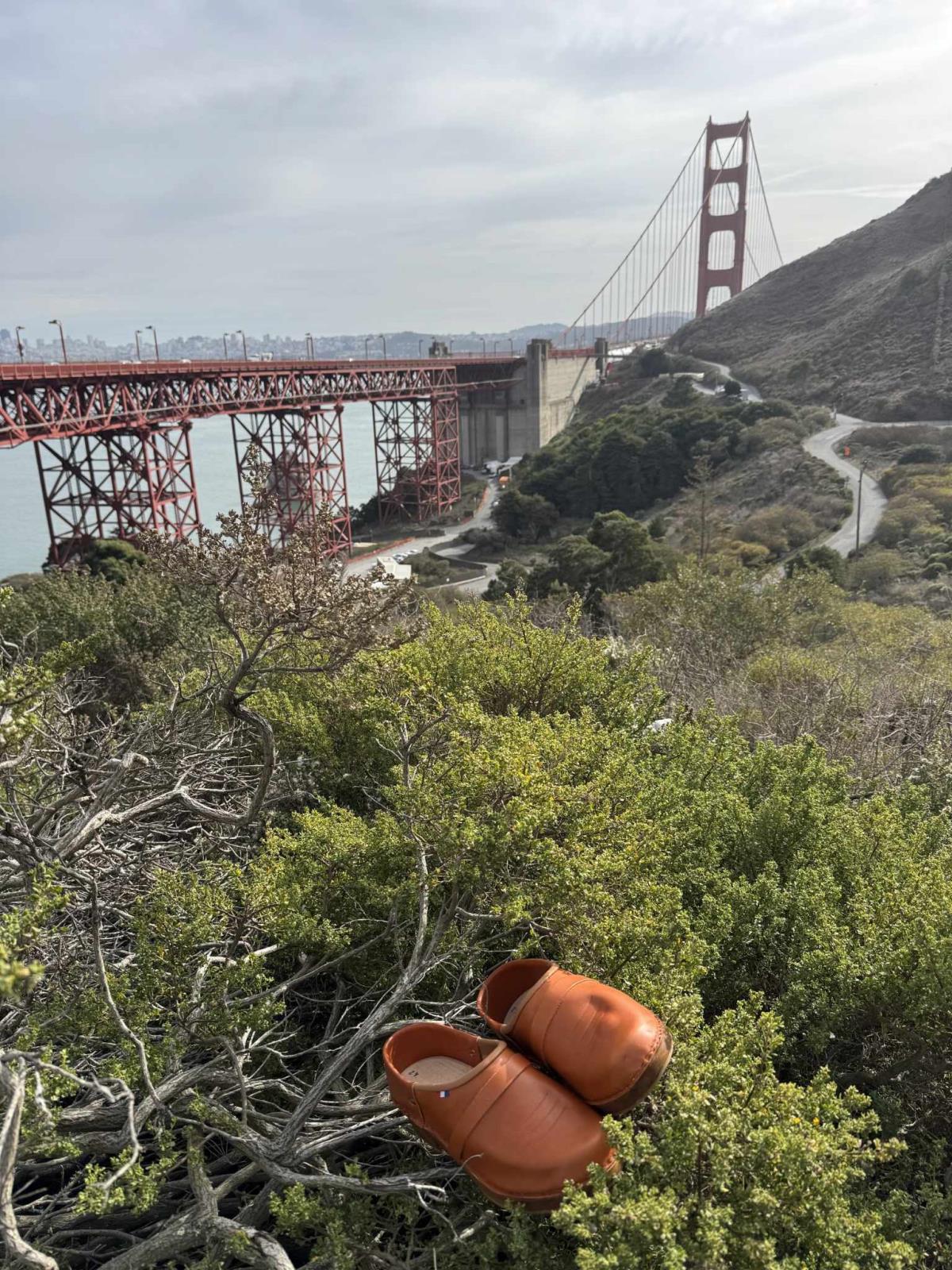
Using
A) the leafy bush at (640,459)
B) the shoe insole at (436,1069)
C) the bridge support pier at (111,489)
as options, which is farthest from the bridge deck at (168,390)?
the shoe insole at (436,1069)

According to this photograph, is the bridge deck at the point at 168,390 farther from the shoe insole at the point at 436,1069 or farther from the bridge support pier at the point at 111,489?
the shoe insole at the point at 436,1069

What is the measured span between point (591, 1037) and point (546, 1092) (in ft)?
1.08

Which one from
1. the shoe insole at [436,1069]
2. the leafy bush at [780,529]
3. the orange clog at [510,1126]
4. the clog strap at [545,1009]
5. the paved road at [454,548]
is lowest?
the paved road at [454,548]

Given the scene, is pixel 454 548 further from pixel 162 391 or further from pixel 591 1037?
pixel 591 1037

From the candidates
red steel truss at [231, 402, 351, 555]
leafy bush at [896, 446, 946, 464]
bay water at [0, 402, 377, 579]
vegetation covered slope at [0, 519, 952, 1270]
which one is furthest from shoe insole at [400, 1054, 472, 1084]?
leafy bush at [896, 446, 946, 464]

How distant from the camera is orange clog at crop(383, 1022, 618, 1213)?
346 centimetres

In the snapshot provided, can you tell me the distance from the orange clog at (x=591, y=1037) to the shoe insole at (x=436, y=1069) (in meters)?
0.29

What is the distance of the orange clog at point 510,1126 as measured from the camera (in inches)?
136

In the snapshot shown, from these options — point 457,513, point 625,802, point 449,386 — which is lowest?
point 457,513

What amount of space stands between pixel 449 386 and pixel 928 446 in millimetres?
29284

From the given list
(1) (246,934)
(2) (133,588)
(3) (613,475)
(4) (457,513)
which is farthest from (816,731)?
(4) (457,513)

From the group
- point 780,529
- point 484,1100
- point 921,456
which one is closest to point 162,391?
point 780,529

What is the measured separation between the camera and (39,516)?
5131 cm

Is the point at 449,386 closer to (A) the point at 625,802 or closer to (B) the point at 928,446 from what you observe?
(B) the point at 928,446
